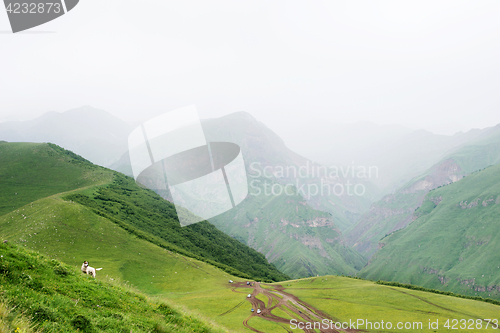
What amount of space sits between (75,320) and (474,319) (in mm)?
45315

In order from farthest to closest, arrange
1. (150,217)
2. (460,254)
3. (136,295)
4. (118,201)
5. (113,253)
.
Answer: (460,254) → (150,217) → (118,201) → (113,253) → (136,295)

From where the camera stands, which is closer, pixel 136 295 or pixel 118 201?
pixel 136 295

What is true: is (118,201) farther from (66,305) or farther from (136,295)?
(66,305)

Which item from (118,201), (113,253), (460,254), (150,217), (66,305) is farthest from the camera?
(460,254)

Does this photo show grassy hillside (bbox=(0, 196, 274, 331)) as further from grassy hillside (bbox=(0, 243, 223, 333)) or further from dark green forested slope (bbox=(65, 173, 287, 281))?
grassy hillside (bbox=(0, 243, 223, 333))

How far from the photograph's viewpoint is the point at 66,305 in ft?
25.2

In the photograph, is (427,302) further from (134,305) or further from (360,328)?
(134,305)

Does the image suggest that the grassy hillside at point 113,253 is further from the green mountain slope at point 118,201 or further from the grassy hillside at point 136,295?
the green mountain slope at point 118,201

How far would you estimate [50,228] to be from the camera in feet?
129

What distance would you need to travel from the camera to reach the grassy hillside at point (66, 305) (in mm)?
5988

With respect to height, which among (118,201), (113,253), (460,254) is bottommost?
(460,254)

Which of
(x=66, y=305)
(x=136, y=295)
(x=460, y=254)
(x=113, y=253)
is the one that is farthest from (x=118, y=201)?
(x=460, y=254)

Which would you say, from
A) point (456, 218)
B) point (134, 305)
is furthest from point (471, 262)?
point (134, 305)

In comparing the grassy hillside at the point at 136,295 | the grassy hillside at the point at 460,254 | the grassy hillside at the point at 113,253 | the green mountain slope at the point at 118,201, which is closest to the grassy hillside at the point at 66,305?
the grassy hillside at the point at 136,295
